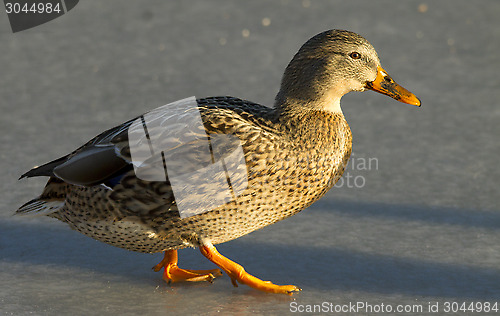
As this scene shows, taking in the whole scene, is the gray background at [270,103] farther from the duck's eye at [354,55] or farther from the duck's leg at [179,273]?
the duck's eye at [354,55]

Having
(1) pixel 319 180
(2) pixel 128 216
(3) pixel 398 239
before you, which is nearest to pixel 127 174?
(2) pixel 128 216

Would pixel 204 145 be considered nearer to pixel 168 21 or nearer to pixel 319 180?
pixel 319 180

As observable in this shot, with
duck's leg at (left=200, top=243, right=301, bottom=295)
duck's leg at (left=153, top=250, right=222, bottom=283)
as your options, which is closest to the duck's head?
duck's leg at (left=200, top=243, right=301, bottom=295)

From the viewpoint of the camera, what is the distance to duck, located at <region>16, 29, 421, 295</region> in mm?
3607

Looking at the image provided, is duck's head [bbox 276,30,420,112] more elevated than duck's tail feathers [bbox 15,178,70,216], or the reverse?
duck's head [bbox 276,30,420,112]

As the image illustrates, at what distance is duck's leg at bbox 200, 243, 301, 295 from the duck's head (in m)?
0.77

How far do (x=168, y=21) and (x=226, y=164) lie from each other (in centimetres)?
483

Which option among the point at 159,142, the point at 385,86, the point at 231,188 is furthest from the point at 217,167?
the point at 385,86

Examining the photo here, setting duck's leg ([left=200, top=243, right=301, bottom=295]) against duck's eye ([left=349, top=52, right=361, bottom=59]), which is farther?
duck's eye ([left=349, top=52, right=361, bottom=59])

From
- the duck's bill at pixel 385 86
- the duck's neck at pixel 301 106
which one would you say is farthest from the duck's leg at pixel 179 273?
the duck's bill at pixel 385 86

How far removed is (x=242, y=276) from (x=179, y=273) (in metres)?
0.36

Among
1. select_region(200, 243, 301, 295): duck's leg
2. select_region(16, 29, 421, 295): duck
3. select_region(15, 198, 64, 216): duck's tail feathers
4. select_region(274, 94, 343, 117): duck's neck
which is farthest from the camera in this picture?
select_region(15, 198, 64, 216): duck's tail feathers

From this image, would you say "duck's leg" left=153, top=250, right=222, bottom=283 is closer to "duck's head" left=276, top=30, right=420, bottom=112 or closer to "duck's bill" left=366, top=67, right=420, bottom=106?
"duck's head" left=276, top=30, right=420, bottom=112

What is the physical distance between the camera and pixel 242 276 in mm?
3771
